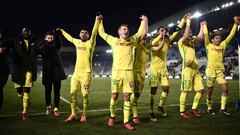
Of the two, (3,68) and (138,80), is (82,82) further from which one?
(3,68)

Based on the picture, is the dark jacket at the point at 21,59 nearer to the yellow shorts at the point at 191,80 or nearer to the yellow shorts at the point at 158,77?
the yellow shorts at the point at 158,77

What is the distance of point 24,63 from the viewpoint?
8.20m

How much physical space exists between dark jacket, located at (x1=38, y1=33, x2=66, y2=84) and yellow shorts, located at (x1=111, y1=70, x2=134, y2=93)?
2510 mm

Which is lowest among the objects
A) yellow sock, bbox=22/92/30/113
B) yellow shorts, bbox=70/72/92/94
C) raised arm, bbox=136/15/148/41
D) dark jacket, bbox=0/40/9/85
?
yellow sock, bbox=22/92/30/113

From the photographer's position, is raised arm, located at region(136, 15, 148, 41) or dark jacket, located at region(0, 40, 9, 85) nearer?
raised arm, located at region(136, 15, 148, 41)

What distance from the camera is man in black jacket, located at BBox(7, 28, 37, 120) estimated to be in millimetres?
8055

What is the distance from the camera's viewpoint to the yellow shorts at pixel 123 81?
6.75 meters

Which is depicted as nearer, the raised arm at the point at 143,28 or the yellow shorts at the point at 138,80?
the raised arm at the point at 143,28

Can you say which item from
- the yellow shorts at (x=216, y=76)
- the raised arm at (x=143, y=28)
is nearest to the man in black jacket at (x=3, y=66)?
the raised arm at (x=143, y=28)

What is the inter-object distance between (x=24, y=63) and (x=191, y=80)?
4.68 meters

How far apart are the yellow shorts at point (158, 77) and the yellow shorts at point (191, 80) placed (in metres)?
0.53

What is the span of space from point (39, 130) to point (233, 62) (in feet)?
98.0

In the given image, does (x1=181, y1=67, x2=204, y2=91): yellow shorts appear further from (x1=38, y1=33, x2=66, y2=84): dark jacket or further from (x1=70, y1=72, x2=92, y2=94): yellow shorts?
(x1=38, y1=33, x2=66, y2=84): dark jacket

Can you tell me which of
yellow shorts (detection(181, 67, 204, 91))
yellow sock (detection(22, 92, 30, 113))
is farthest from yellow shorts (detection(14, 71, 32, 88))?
yellow shorts (detection(181, 67, 204, 91))
